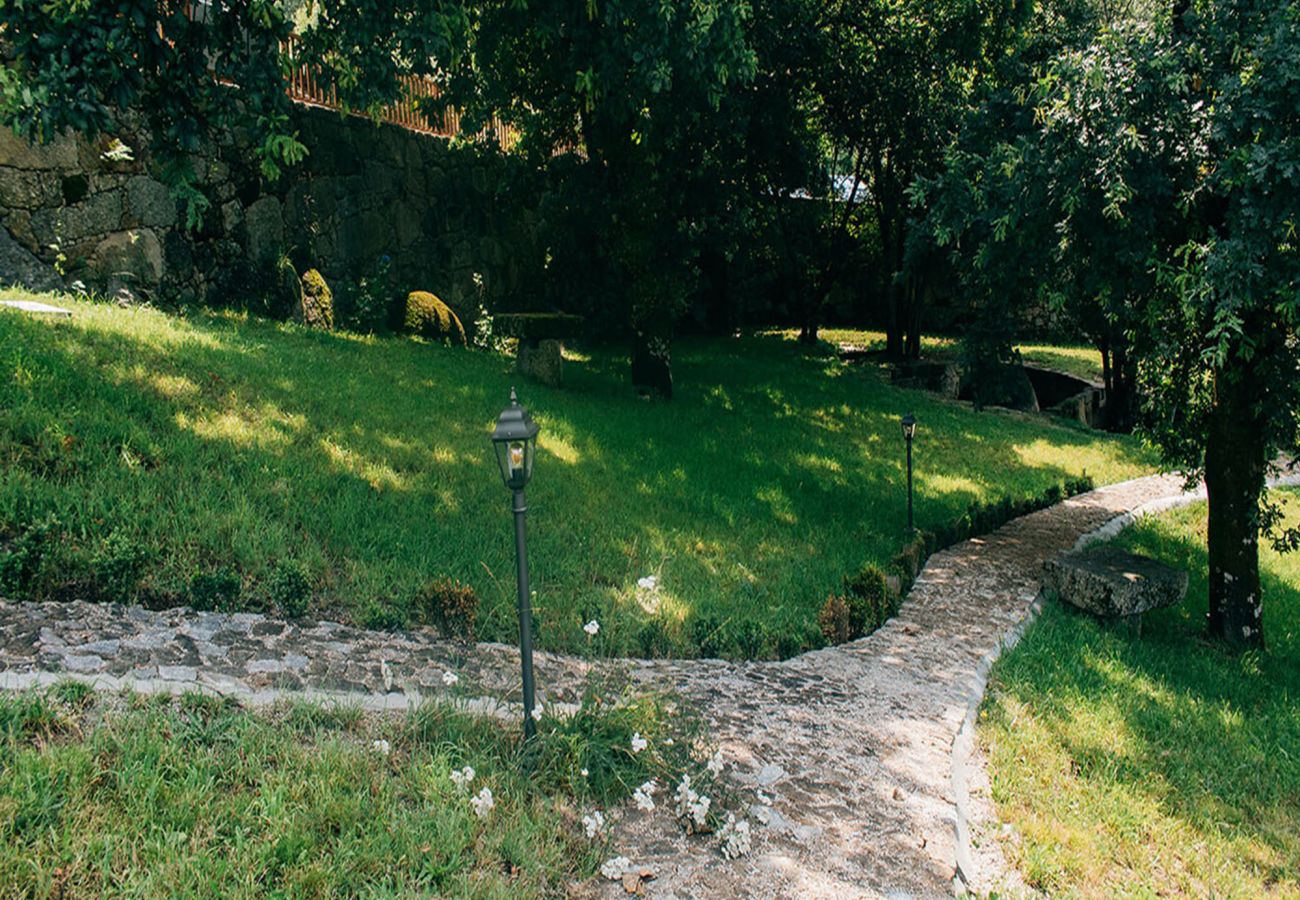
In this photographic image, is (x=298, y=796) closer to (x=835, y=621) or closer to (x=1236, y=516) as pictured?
(x=835, y=621)

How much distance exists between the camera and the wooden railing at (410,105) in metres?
12.5

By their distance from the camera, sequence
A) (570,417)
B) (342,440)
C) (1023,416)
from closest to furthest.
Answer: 1. (342,440)
2. (570,417)
3. (1023,416)

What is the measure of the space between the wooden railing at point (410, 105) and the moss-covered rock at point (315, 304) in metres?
2.41

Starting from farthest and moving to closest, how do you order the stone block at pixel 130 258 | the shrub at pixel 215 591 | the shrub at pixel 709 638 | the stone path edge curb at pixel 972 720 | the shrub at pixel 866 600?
the stone block at pixel 130 258 < the shrub at pixel 866 600 < the shrub at pixel 709 638 < the shrub at pixel 215 591 < the stone path edge curb at pixel 972 720

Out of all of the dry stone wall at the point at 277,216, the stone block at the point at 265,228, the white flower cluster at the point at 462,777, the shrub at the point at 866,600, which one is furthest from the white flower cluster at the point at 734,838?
the stone block at the point at 265,228

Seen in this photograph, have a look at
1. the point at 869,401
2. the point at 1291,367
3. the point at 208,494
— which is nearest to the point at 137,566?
the point at 208,494

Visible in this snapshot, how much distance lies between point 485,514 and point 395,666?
213 centimetres

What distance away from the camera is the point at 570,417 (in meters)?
10.2

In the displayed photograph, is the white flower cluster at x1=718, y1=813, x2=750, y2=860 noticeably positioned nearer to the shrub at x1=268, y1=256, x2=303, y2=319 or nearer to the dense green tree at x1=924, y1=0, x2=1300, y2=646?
the dense green tree at x1=924, y1=0, x2=1300, y2=646

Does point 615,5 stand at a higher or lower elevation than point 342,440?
higher

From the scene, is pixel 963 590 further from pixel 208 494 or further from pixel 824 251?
pixel 824 251

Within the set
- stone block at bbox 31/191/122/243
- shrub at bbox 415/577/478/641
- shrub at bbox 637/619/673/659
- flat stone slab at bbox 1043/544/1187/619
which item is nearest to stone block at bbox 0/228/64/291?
stone block at bbox 31/191/122/243

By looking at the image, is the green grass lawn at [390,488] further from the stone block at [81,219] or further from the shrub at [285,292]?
the stone block at [81,219]

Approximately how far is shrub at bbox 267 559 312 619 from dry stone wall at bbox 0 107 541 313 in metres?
5.30
